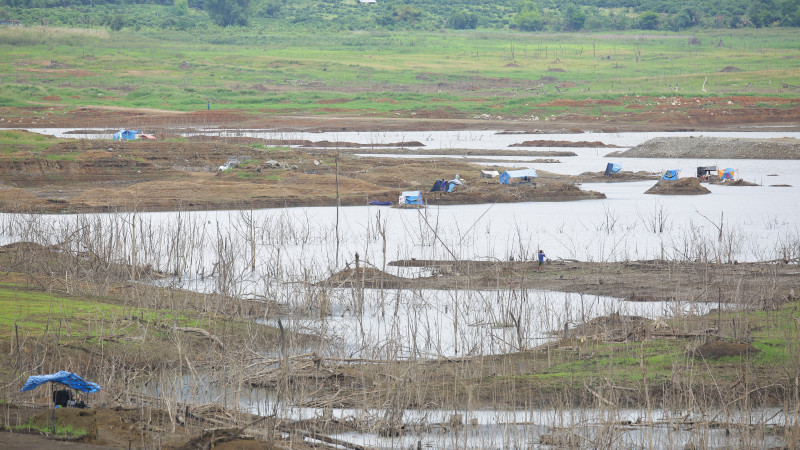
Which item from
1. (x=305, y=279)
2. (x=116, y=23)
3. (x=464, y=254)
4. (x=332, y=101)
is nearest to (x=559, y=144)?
(x=332, y=101)

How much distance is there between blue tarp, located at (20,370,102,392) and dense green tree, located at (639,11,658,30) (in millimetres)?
117693

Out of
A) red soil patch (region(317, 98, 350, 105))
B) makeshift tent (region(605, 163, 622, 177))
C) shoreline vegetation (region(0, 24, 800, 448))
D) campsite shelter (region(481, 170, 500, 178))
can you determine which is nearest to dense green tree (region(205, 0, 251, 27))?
shoreline vegetation (region(0, 24, 800, 448))

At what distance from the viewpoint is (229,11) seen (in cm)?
11662

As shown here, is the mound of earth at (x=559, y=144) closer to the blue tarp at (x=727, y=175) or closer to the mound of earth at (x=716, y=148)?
the mound of earth at (x=716, y=148)

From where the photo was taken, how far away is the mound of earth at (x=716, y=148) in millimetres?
39969

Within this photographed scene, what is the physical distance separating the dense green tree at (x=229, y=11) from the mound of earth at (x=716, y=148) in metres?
84.7

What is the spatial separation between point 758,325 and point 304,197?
18.2 m

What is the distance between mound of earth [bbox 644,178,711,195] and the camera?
29.2 metres

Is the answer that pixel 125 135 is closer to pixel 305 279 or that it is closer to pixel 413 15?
pixel 305 279

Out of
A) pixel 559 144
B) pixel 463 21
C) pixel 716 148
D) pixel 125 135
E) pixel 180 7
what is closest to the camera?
pixel 125 135

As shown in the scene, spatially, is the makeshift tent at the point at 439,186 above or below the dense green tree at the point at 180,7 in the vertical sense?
below

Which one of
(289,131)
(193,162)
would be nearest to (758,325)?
(193,162)

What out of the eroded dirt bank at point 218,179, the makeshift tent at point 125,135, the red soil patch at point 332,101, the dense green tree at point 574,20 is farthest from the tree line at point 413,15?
the eroded dirt bank at point 218,179

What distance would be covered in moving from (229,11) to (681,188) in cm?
9735
